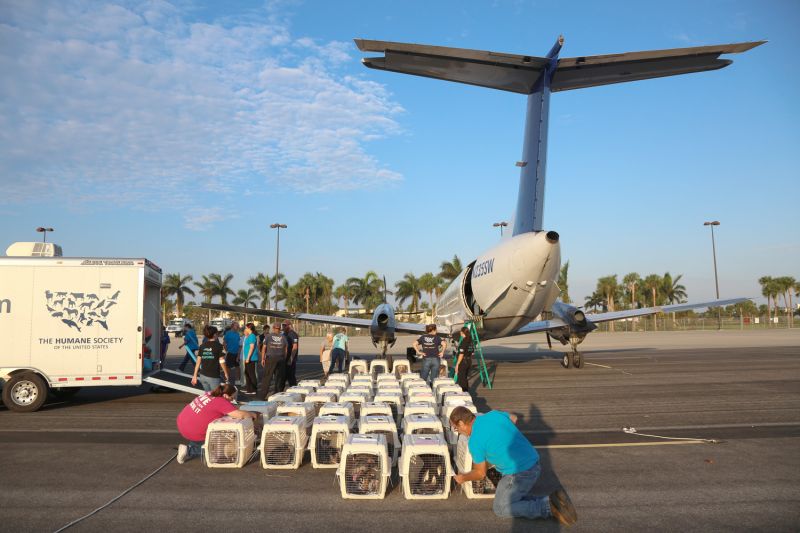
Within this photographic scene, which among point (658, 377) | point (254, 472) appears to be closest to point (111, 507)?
point (254, 472)

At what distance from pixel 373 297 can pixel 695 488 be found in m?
75.9

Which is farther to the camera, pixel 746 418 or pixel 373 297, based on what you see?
pixel 373 297

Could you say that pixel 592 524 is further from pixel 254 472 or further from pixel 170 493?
pixel 170 493

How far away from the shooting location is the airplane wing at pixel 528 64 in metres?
14.1

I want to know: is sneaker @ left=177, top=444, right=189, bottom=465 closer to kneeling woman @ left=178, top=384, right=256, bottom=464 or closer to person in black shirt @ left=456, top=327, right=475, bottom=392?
kneeling woman @ left=178, top=384, right=256, bottom=464

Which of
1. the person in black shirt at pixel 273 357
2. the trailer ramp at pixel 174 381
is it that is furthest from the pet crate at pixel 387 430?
the person in black shirt at pixel 273 357

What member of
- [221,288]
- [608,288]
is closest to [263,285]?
[221,288]

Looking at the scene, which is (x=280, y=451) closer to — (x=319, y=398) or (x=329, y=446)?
(x=329, y=446)

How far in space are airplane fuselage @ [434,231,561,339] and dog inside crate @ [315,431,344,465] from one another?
836cm

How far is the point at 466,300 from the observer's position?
19.2 m

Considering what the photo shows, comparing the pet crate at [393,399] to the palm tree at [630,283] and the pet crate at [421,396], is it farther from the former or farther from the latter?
the palm tree at [630,283]

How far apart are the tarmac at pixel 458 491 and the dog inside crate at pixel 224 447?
20 cm

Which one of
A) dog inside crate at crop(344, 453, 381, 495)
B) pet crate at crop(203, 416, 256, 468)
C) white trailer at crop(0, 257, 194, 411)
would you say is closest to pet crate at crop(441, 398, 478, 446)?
dog inside crate at crop(344, 453, 381, 495)

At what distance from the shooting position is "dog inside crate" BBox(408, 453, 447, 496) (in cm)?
591
